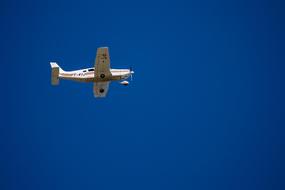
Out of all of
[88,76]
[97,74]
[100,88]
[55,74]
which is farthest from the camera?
[100,88]

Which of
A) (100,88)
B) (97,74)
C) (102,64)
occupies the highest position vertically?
(100,88)

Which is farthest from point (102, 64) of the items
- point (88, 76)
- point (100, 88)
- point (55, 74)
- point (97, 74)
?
point (100, 88)

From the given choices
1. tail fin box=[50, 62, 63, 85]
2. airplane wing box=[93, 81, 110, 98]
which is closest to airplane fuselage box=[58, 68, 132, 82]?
tail fin box=[50, 62, 63, 85]

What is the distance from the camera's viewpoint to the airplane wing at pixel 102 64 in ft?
153

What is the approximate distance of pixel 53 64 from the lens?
165 feet

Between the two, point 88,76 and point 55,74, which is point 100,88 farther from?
point 55,74

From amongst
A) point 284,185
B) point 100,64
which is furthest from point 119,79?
point 284,185

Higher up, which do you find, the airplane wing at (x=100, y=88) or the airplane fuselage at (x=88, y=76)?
the airplane wing at (x=100, y=88)

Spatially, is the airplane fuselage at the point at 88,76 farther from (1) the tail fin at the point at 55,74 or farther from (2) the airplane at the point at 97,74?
(1) the tail fin at the point at 55,74

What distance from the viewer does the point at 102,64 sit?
4769cm

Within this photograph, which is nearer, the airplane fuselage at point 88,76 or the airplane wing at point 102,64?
the airplane wing at point 102,64

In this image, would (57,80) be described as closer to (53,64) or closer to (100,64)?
(53,64)

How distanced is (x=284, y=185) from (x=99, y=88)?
2401 inches

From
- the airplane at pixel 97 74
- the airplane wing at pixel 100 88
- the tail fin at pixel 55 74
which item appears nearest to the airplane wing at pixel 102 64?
the airplane at pixel 97 74
